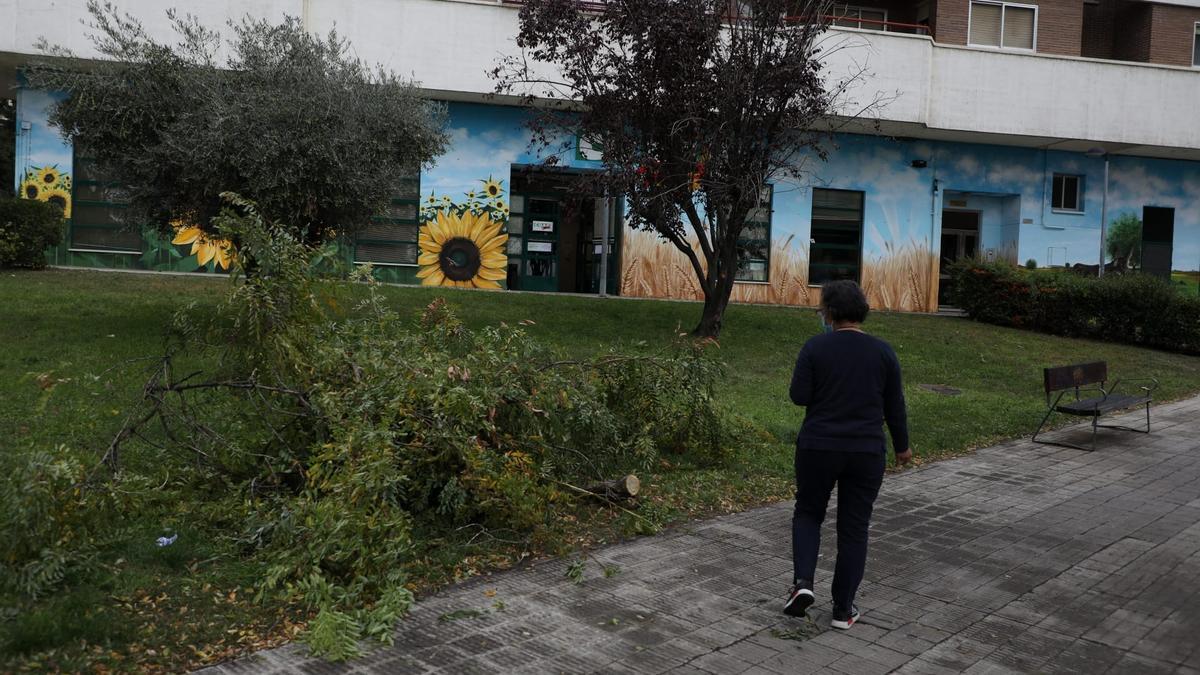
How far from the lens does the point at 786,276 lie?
2288 centimetres

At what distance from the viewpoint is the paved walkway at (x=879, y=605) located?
440 cm

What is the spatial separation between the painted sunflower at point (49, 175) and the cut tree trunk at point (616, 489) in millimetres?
16857

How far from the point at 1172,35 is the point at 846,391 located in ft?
82.1

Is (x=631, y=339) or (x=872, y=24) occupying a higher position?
(x=872, y=24)

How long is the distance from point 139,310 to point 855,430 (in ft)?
37.8

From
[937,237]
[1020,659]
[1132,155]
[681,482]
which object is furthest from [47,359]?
[1132,155]

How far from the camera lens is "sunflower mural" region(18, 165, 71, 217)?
62.8 feet

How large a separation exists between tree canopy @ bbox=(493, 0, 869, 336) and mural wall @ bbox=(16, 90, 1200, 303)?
423 centimetres

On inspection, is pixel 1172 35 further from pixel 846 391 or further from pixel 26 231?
pixel 26 231

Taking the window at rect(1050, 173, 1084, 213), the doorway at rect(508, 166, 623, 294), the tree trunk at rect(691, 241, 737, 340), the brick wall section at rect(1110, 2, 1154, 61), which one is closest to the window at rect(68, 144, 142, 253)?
the doorway at rect(508, 166, 623, 294)

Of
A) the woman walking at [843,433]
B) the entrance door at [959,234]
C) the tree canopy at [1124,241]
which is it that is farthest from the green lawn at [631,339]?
the tree canopy at [1124,241]

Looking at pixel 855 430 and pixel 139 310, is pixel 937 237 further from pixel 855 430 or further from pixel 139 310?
pixel 855 430

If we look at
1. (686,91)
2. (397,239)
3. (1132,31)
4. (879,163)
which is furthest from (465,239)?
(1132,31)

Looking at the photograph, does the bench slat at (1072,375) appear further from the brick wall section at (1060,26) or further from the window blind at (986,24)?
the brick wall section at (1060,26)
